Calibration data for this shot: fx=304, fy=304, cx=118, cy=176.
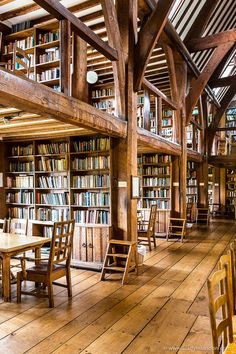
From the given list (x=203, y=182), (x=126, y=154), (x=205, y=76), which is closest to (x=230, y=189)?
(x=203, y=182)

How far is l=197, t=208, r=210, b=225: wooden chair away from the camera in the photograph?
10438mm

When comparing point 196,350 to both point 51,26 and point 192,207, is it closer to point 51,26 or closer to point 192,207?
point 51,26

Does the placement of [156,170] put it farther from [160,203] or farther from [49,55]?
[49,55]

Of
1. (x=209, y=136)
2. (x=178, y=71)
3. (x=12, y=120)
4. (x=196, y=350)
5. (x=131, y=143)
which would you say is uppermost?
(x=178, y=71)

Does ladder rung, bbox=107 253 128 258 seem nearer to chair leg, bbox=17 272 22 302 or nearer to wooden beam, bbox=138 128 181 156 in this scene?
chair leg, bbox=17 272 22 302

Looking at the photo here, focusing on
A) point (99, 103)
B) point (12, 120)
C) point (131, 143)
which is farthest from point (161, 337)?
point (99, 103)

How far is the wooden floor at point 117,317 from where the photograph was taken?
261 cm

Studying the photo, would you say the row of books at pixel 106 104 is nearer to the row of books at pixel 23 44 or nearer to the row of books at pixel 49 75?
the row of books at pixel 49 75

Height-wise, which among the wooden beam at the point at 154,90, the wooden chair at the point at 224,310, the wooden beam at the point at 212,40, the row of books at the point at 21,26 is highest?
the wooden beam at the point at 212,40

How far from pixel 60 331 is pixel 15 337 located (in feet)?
1.32

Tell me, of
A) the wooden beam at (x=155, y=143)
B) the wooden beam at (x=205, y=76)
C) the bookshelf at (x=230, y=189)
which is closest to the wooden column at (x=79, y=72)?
the wooden beam at (x=155, y=143)

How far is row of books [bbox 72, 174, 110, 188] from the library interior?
41mm

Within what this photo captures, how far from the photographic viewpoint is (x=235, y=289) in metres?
2.44

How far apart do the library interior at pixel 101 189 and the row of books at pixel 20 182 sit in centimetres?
2
